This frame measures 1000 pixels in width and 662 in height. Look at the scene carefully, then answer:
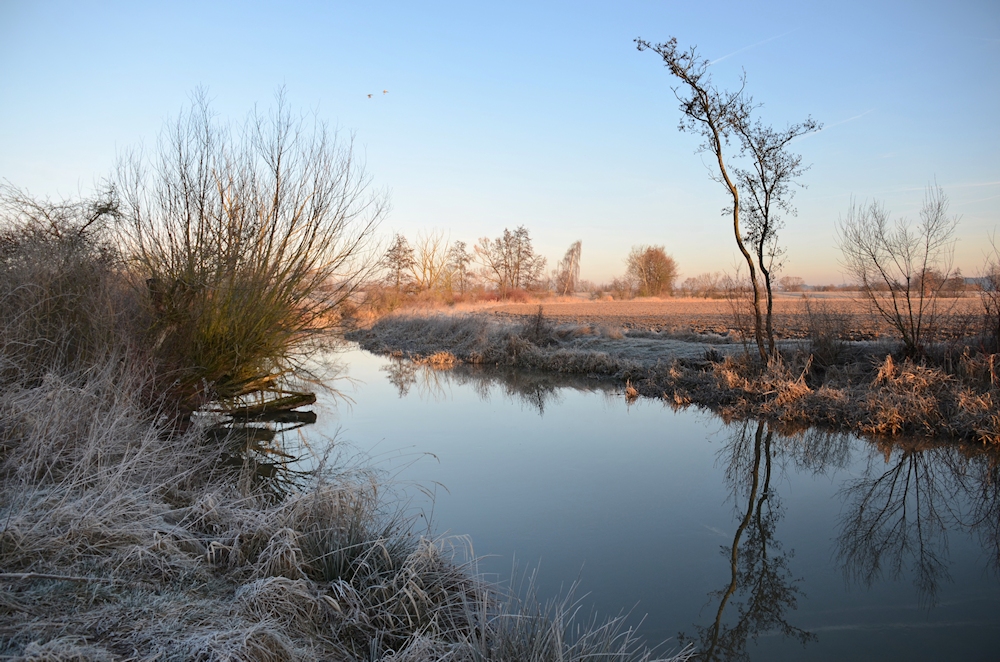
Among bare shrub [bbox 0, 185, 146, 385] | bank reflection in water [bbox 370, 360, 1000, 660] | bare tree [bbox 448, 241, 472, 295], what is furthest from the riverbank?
bare tree [bbox 448, 241, 472, 295]

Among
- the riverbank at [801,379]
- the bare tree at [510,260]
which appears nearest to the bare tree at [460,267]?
the bare tree at [510,260]

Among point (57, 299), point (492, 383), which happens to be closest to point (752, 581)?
point (57, 299)

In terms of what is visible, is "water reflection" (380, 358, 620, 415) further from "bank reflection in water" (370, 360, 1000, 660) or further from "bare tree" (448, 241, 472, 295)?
"bare tree" (448, 241, 472, 295)

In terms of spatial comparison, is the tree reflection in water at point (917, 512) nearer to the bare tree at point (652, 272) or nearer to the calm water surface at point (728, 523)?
the calm water surface at point (728, 523)

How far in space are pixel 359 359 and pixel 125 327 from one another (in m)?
13.3

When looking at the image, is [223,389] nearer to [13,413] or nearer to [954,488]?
[13,413]

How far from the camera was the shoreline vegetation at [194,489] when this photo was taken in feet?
10.0

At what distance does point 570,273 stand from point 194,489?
55241 millimetres

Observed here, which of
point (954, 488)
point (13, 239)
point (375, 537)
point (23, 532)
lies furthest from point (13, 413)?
point (954, 488)

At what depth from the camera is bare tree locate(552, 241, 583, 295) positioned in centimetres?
5578

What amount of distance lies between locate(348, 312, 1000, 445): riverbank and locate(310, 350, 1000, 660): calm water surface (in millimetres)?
681

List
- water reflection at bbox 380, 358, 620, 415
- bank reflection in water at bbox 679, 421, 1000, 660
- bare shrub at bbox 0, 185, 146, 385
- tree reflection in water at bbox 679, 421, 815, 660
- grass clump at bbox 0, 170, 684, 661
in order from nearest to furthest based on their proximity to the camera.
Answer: grass clump at bbox 0, 170, 684, 661 < tree reflection in water at bbox 679, 421, 815, 660 < bank reflection in water at bbox 679, 421, 1000, 660 < bare shrub at bbox 0, 185, 146, 385 < water reflection at bbox 380, 358, 620, 415

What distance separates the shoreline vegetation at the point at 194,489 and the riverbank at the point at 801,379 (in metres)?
6.74

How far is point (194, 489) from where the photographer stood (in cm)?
525
